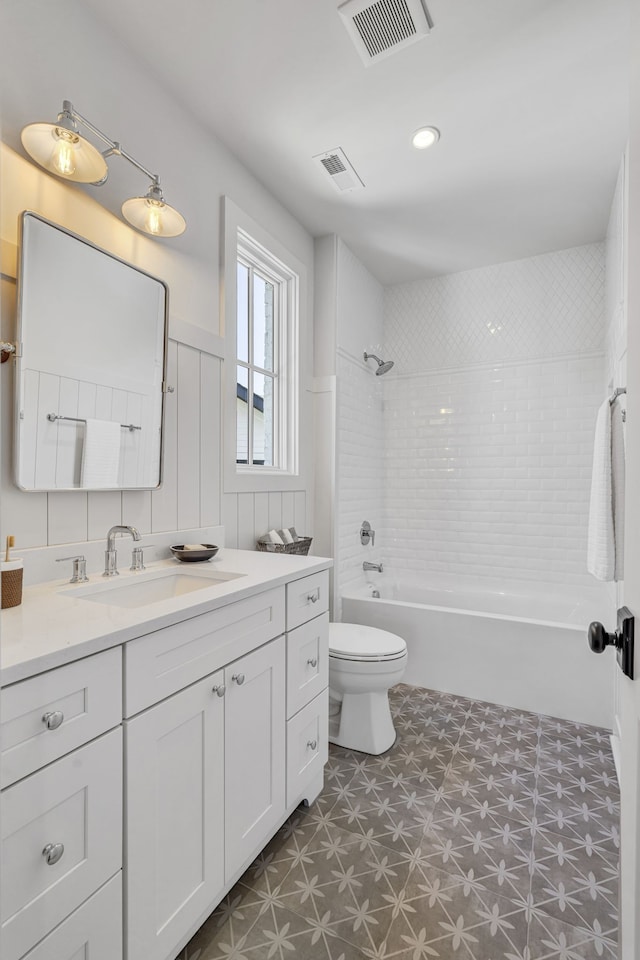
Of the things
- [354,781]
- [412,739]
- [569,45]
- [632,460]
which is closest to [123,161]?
[569,45]

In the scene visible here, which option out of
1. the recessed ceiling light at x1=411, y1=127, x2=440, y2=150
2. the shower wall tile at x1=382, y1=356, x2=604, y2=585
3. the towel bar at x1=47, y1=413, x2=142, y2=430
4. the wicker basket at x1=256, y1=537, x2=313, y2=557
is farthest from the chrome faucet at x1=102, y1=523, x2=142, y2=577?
the shower wall tile at x1=382, y1=356, x2=604, y2=585

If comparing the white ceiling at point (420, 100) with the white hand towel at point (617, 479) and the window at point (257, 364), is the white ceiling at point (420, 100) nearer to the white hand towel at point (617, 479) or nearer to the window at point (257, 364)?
the window at point (257, 364)

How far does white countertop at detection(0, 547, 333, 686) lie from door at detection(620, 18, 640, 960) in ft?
2.93

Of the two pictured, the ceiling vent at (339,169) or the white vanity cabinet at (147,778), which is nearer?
the white vanity cabinet at (147,778)

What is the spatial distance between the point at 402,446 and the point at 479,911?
2.83 metres

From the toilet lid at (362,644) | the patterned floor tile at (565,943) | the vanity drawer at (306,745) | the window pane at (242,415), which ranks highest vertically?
the window pane at (242,415)

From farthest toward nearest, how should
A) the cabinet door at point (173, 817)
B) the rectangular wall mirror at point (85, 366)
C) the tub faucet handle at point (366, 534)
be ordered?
the tub faucet handle at point (366, 534)
the rectangular wall mirror at point (85, 366)
the cabinet door at point (173, 817)

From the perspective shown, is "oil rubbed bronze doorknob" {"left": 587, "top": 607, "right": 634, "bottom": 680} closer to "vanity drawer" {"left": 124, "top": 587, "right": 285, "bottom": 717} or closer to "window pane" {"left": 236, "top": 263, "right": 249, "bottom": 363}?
"vanity drawer" {"left": 124, "top": 587, "right": 285, "bottom": 717}

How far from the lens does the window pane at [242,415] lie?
2.39 metres

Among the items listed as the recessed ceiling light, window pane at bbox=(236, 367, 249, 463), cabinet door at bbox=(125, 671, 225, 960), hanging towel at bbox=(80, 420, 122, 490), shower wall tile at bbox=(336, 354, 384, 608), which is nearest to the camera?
cabinet door at bbox=(125, 671, 225, 960)

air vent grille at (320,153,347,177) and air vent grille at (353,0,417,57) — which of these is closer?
air vent grille at (353,0,417,57)

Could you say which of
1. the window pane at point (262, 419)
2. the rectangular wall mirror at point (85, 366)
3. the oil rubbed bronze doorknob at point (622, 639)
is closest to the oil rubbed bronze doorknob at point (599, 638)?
the oil rubbed bronze doorknob at point (622, 639)

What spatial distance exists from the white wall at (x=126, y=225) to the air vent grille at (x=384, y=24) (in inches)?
30.5

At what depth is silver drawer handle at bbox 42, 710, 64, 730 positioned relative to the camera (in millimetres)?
827
